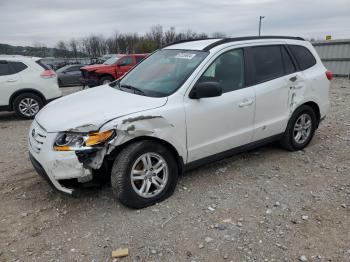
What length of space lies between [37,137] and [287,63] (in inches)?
138

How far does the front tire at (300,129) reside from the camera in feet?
15.9

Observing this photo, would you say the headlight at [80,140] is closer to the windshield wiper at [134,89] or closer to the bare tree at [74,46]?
the windshield wiper at [134,89]

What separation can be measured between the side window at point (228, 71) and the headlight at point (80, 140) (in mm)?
1415

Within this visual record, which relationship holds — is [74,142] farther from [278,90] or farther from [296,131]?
[296,131]

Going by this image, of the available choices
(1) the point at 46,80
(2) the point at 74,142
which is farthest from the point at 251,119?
(1) the point at 46,80

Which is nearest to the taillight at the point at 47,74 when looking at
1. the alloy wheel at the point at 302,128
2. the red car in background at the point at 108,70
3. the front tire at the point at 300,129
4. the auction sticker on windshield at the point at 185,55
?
the red car in background at the point at 108,70

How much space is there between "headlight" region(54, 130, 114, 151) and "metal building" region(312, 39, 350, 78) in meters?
15.0

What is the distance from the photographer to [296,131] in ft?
16.5

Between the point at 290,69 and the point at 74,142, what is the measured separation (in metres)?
3.24

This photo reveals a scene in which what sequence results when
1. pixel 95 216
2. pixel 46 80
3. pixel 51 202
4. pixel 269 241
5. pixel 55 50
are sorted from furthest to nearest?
pixel 55 50
pixel 46 80
pixel 51 202
pixel 95 216
pixel 269 241

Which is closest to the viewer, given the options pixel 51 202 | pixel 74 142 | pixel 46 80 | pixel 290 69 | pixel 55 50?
pixel 74 142

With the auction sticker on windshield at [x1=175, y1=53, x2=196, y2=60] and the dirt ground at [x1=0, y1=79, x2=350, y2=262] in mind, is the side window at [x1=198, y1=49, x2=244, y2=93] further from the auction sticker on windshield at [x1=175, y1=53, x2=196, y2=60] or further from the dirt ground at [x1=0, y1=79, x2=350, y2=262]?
the dirt ground at [x1=0, y1=79, x2=350, y2=262]

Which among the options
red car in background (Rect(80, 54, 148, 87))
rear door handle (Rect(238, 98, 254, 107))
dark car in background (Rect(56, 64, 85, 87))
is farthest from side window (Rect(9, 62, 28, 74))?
dark car in background (Rect(56, 64, 85, 87))

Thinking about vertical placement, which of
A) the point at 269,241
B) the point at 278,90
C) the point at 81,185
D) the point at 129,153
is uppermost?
the point at 278,90
